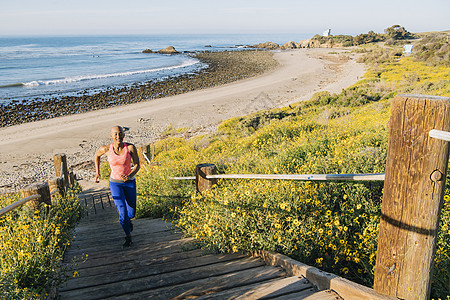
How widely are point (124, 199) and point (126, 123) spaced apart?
1829 cm

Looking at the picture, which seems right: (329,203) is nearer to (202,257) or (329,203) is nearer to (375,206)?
(375,206)

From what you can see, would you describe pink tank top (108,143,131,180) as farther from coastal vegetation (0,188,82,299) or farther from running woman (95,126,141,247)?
coastal vegetation (0,188,82,299)

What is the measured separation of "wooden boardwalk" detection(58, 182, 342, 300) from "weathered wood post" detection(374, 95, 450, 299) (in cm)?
60

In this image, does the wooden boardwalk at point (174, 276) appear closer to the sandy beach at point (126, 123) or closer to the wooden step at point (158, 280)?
the wooden step at point (158, 280)

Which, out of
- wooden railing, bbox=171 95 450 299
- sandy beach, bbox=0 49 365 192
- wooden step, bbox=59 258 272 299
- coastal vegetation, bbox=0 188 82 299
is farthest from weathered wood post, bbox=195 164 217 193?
sandy beach, bbox=0 49 365 192

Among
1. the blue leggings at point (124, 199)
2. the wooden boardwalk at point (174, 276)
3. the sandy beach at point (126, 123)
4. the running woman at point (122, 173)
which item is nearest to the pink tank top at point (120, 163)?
the running woman at point (122, 173)

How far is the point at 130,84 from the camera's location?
120 ft

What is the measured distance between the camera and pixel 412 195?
2342mm

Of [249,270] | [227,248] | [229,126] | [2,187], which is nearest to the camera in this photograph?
[249,270]

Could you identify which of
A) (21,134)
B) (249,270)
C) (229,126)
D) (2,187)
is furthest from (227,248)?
(21,134)

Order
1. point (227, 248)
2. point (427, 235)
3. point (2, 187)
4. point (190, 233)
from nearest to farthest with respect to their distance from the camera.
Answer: point (427, 235)
point (227, 248)
point (190, 233)
point (2, 187)

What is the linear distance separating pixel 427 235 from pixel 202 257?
250cm

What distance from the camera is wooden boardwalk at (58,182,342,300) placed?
309 centimetres

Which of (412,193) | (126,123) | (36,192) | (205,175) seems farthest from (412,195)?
(126,123)
